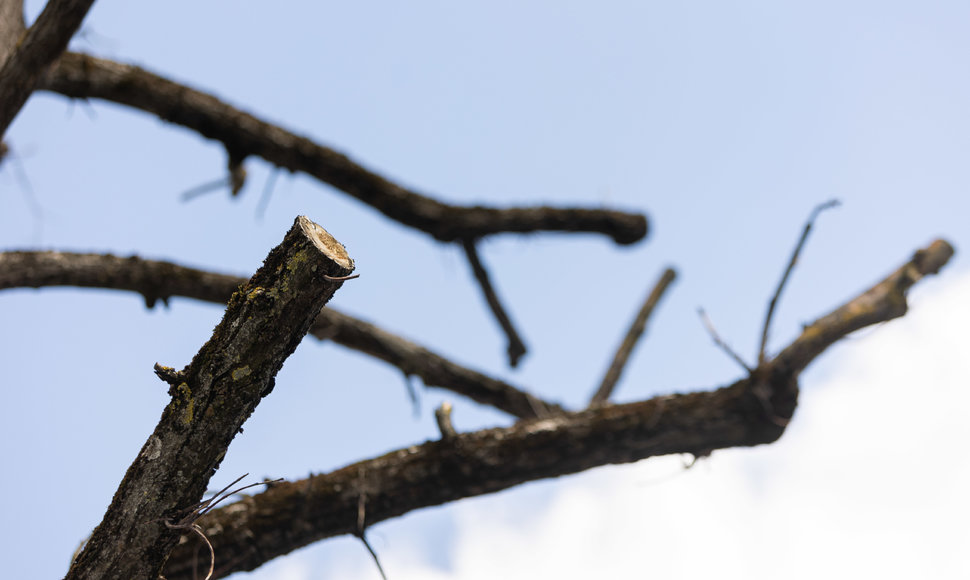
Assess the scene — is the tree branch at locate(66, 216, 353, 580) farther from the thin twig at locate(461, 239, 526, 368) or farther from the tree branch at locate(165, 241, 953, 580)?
the thin twig at locate(461, 239, 526, 368)

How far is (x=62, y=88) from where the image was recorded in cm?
373

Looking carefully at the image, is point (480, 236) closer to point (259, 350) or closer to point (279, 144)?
point (279, 144)

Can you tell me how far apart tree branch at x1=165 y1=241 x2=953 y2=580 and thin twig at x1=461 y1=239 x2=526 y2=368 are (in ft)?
5.67

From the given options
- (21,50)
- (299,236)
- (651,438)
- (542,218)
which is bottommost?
(651,438)

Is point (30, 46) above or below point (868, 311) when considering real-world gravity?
above

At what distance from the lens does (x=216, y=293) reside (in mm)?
4078

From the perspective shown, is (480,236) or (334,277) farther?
(480,236)

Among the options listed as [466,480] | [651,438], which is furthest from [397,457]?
[651,438]

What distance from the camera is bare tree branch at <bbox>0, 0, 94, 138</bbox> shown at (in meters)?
2.93

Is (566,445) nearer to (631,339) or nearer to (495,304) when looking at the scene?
(495,304)

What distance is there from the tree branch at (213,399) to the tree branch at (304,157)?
2947 mm

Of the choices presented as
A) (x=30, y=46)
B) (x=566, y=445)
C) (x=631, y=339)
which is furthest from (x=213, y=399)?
(x=631, y=339)

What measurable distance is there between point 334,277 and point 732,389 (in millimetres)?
2380

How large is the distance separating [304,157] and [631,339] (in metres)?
2.70
